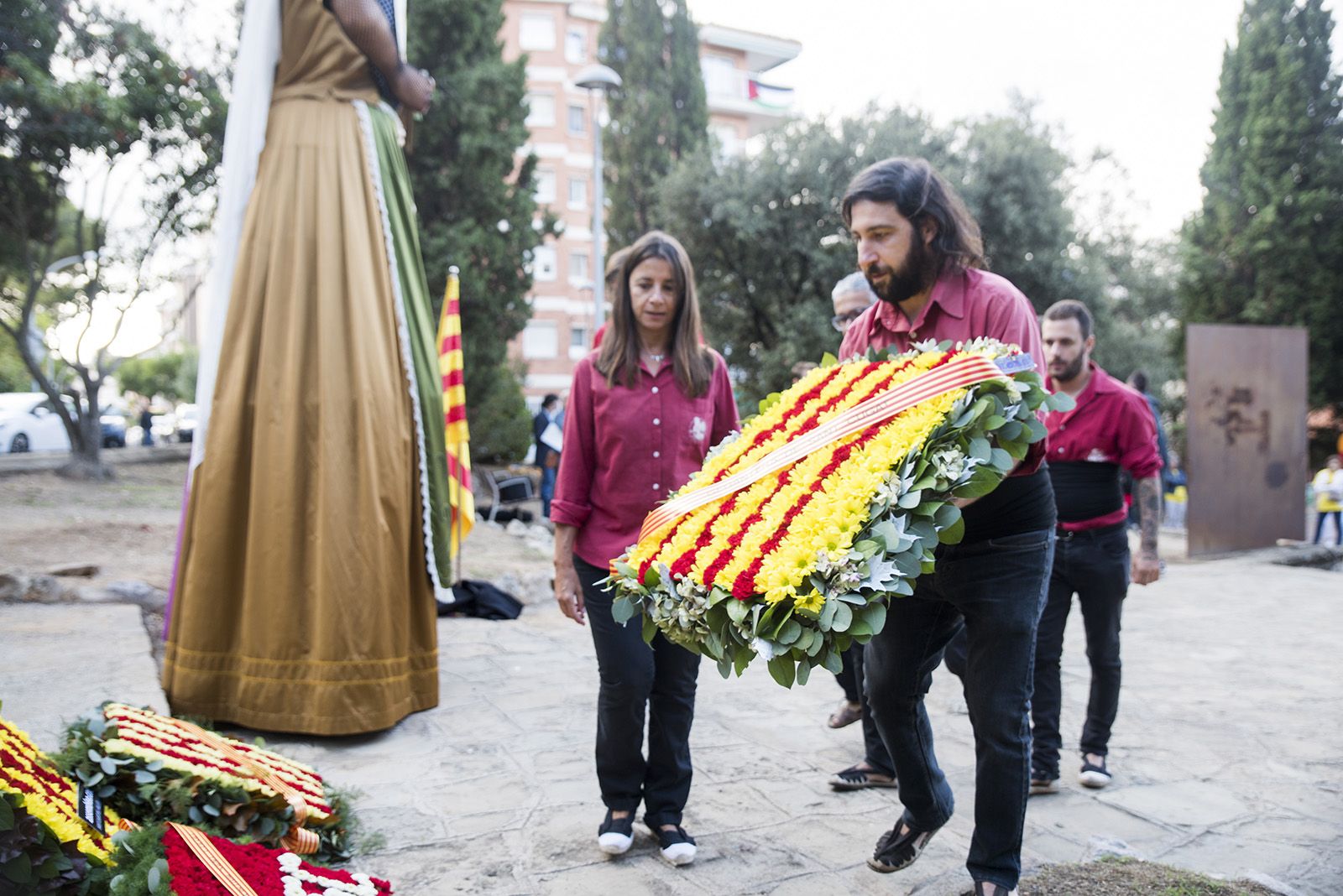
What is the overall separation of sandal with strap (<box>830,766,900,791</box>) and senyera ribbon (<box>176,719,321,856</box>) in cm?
199

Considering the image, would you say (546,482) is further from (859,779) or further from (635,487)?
(635,487)

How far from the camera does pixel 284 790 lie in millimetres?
3461

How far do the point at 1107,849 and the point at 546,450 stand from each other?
11.5 metres

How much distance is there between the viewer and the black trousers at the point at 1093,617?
443cm

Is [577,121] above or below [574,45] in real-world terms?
below

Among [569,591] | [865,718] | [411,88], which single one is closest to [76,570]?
[411,88]

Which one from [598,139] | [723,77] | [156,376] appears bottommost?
[156,376]

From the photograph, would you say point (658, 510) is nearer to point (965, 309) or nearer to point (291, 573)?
point (965, 309)

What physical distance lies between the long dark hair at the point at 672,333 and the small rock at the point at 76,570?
5.61m

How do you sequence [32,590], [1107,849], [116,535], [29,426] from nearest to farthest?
[1107,849] → [32,590] → [116,535] → [29,426]

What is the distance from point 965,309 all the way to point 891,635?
3.21 feet

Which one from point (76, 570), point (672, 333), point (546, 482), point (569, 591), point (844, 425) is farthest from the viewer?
point (546, 482)

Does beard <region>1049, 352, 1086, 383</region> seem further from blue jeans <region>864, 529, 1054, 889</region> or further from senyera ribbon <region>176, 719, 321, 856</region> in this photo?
senyera ribbon <region>176, 719, 321, 856</region>

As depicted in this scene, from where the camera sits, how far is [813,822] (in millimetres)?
3830
